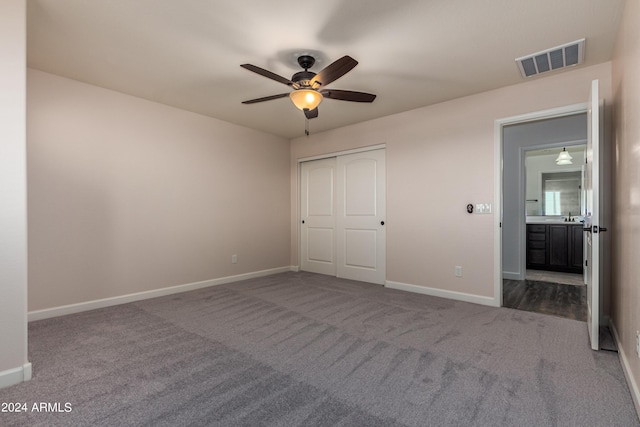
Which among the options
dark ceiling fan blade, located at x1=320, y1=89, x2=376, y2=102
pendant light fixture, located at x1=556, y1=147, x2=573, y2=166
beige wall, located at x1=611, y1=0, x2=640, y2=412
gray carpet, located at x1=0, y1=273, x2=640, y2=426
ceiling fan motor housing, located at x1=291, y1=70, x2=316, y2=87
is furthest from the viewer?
pendant light fixture, located at x1=556, y1=147, x2=573, y2=166

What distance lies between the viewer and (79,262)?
327cm

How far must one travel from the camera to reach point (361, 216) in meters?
4.80

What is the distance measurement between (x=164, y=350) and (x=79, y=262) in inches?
69.3

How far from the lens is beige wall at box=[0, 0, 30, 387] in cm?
186

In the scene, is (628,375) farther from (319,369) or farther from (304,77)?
(304,77)

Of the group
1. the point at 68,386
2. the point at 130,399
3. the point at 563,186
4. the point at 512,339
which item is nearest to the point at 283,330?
the point at 130,399

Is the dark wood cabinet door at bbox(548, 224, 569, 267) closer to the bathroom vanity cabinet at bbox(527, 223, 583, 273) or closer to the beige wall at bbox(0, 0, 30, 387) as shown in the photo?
the bathroom vanity cabinet at bbox(527, 223, 583, 273)

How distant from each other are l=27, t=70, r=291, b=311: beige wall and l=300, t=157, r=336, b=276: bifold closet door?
0.85m

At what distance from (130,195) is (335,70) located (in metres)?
2.90

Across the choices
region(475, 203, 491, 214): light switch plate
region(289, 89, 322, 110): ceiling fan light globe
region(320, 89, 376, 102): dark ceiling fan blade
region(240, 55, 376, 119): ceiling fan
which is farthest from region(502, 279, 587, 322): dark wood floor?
region(289, 89, 322, 110): ceiling fan light globe

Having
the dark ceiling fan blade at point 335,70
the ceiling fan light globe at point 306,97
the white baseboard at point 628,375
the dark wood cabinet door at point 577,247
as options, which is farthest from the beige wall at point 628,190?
the dark wood cabinet door at point 577,247

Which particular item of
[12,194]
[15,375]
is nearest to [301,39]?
[12,194]

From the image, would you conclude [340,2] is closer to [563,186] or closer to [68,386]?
[68,386]

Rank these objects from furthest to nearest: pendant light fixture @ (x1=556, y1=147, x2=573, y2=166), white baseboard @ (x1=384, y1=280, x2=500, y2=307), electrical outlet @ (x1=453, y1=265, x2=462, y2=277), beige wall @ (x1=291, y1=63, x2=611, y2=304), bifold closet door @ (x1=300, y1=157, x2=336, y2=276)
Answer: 1. pendant light fixture @ (x1=556, y1=147, x2=573, y2=166)
2. bifold closet door @ (x1=300, y1=157, x2=336, y2=276)
3. electrical outlet @ (x1=453, y1=265, x2=462, y2=277)
4. white baseboard @ (x1=384, y1=280, x2=500, y2=307)
5. beige wall @ (x1=291, y1=63, x2=611, y2=304)
